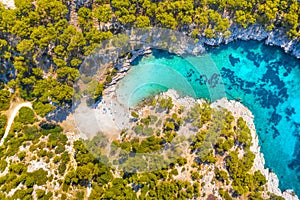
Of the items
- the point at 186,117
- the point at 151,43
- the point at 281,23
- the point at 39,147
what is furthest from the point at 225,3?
the point at 39,147

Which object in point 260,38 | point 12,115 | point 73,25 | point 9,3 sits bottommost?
point 12,115

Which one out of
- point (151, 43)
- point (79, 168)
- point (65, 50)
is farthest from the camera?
point (151, 43)

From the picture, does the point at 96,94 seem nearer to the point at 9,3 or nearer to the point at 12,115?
the point at 12,115

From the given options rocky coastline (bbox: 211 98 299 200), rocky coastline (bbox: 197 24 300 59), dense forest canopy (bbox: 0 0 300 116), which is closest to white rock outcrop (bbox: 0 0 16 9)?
dense forest canopy (bbox: 0 0 300 116)

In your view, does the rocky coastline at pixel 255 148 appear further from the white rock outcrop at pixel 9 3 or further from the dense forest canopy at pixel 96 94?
the white rock outcrop at pixel 9 3

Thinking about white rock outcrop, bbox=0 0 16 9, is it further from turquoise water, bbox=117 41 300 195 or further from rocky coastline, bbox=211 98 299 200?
rocky coastline, bbox=211 98 299 200

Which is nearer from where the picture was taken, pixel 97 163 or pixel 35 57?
pixel 97 163

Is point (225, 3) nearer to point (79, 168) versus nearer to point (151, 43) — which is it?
point (151, 43)

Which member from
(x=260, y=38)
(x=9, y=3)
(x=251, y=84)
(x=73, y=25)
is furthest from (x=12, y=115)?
(x=260, y=38)

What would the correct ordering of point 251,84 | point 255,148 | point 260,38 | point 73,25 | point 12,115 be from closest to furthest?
point 12,115 → point 73,25 → point 255,148 → point 260,38 → point 251,84
